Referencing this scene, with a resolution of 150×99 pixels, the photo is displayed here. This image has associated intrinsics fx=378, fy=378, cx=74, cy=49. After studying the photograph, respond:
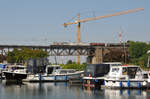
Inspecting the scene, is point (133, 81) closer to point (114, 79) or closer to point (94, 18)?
point (114, 79)

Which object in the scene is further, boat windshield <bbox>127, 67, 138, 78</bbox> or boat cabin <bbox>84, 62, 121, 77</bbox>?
boat cabin <bbox>84, 62, 121, 77</bbox>

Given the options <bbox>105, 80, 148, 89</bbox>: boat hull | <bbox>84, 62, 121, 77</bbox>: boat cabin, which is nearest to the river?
<bbox>105, 80, 148, 89</bbox>: boat hull

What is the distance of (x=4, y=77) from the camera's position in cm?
7788

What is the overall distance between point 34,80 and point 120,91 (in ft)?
72.0

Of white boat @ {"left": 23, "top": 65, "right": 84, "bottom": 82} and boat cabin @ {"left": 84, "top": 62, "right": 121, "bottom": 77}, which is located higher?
boat cabin @ {"left": 84, "top": 62, "right": 121, "bottom": 77}

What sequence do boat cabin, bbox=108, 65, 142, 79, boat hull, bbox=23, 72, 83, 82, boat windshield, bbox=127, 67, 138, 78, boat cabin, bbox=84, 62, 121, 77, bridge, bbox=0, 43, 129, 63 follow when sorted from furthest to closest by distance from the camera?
1. bridge, bbox=0, 43, 129, 63
2. boat hull, bbox=23, 72, 83, 82
3. boat cabin, bbox=84, 62, 121, 77
4. boat windshield, bbox=127, 67, 138, 78
5. boat cabin, bbox=108, 65, 142, 79

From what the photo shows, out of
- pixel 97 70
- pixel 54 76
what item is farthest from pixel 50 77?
pixel 97 70

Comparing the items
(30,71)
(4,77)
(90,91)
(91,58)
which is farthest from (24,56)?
(90,91)

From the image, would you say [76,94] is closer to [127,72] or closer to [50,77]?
[127,72]

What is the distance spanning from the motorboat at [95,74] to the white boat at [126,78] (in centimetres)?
281

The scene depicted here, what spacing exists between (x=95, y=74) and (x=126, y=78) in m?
6.39

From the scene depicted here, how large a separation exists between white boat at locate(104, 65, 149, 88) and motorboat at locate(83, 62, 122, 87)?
281 cm

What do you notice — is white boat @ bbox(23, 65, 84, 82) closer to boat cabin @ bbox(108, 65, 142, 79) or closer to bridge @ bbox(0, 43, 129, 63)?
boat cabin @ bbox(108, 65, 142, 79)

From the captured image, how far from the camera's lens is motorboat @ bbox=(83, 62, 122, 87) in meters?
54.6
